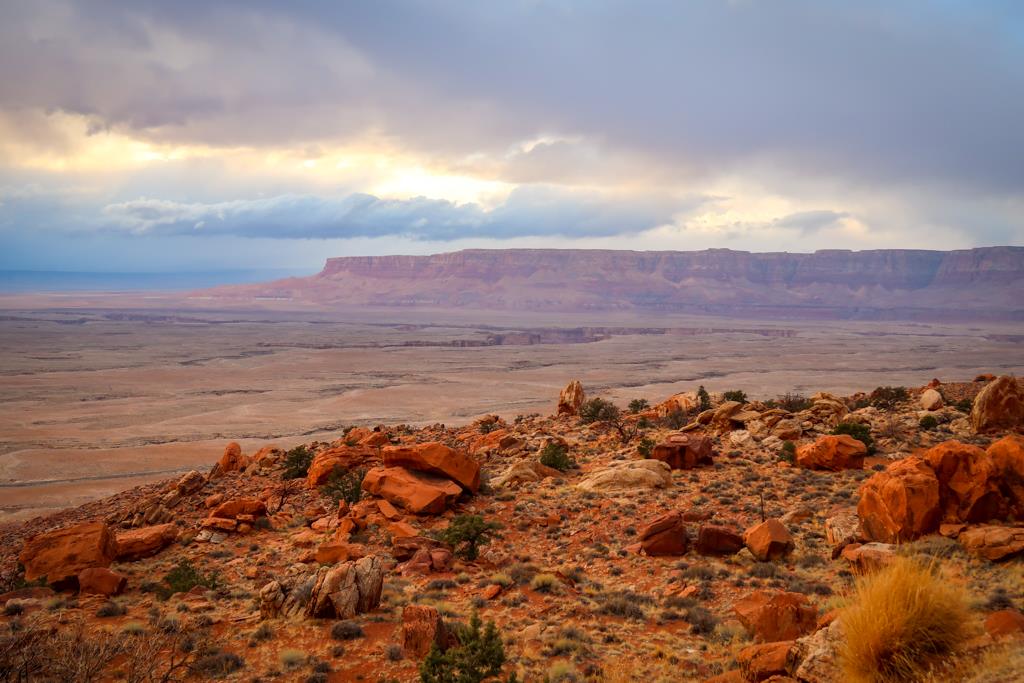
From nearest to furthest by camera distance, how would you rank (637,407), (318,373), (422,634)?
(422,634) → (637,407) → (318,373)

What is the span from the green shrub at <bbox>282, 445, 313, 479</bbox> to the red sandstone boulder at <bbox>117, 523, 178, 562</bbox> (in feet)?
18.3

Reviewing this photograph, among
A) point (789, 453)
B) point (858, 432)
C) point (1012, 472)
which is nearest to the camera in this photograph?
point (1012, 472)

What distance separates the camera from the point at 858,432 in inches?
664

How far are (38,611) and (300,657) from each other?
14.7ft

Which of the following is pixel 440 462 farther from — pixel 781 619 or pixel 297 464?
pixel 781 619

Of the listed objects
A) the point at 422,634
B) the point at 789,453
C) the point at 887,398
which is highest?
the point at 887,398

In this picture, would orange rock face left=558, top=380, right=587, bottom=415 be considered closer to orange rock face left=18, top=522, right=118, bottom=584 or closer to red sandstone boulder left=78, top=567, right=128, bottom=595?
orange rock face left=18, top=522, right=118, bottom=584

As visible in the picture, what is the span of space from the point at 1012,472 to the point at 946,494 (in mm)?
1156

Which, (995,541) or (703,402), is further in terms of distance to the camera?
(703,402)

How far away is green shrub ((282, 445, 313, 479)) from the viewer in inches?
743

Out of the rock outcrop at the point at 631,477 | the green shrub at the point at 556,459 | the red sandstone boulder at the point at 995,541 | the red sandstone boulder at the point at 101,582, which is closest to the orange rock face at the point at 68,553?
the red sandstone boulder at the point at 101,582

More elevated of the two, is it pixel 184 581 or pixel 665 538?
pixel 665 538

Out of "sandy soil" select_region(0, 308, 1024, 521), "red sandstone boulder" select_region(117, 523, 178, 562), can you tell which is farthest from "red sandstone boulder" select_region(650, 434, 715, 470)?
"sandy soil" select_region(0, 308, 1024, 521)

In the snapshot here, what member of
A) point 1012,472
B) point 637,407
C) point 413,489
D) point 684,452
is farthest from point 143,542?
point 637,407
